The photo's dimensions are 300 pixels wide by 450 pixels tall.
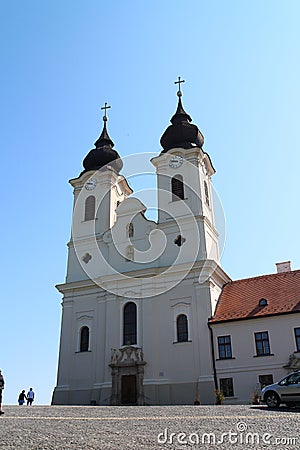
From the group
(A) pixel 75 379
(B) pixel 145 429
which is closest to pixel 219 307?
(A) pixel 75 379

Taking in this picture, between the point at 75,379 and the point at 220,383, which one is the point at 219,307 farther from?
the point at 75,379

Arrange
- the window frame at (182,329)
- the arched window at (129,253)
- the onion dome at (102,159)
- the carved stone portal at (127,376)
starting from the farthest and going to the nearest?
the onion dome at (102,159)
the arched window at (129,253)
the window frame at (182,329)
the carved stone portal at (127,376)

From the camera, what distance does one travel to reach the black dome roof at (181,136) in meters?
34.9

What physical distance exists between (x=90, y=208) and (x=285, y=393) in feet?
78.0

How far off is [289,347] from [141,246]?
11.9 metres

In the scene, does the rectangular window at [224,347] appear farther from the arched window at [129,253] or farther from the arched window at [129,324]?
the arched window at [129,253]

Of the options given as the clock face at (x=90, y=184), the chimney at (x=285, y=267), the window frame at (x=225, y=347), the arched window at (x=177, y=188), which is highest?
the clock face at (x=90, y=184)

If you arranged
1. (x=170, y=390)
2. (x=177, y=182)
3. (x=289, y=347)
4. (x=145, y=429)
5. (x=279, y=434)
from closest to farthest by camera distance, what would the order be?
(x=279, y=434) → (x=145, y=429) → (x=289, y=347) → (x=170, y=390) → (x=177, y=182)

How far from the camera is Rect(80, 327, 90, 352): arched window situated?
30.7 m

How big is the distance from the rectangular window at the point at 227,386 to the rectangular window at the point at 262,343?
2219 mm

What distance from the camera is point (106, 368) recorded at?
28938 millimetres

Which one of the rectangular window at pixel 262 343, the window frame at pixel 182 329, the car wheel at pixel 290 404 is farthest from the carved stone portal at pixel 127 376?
the car wheel at pixel 290 404

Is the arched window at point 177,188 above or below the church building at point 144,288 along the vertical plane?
above

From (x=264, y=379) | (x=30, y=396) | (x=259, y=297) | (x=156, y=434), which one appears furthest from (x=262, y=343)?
(x=156, y=434)
